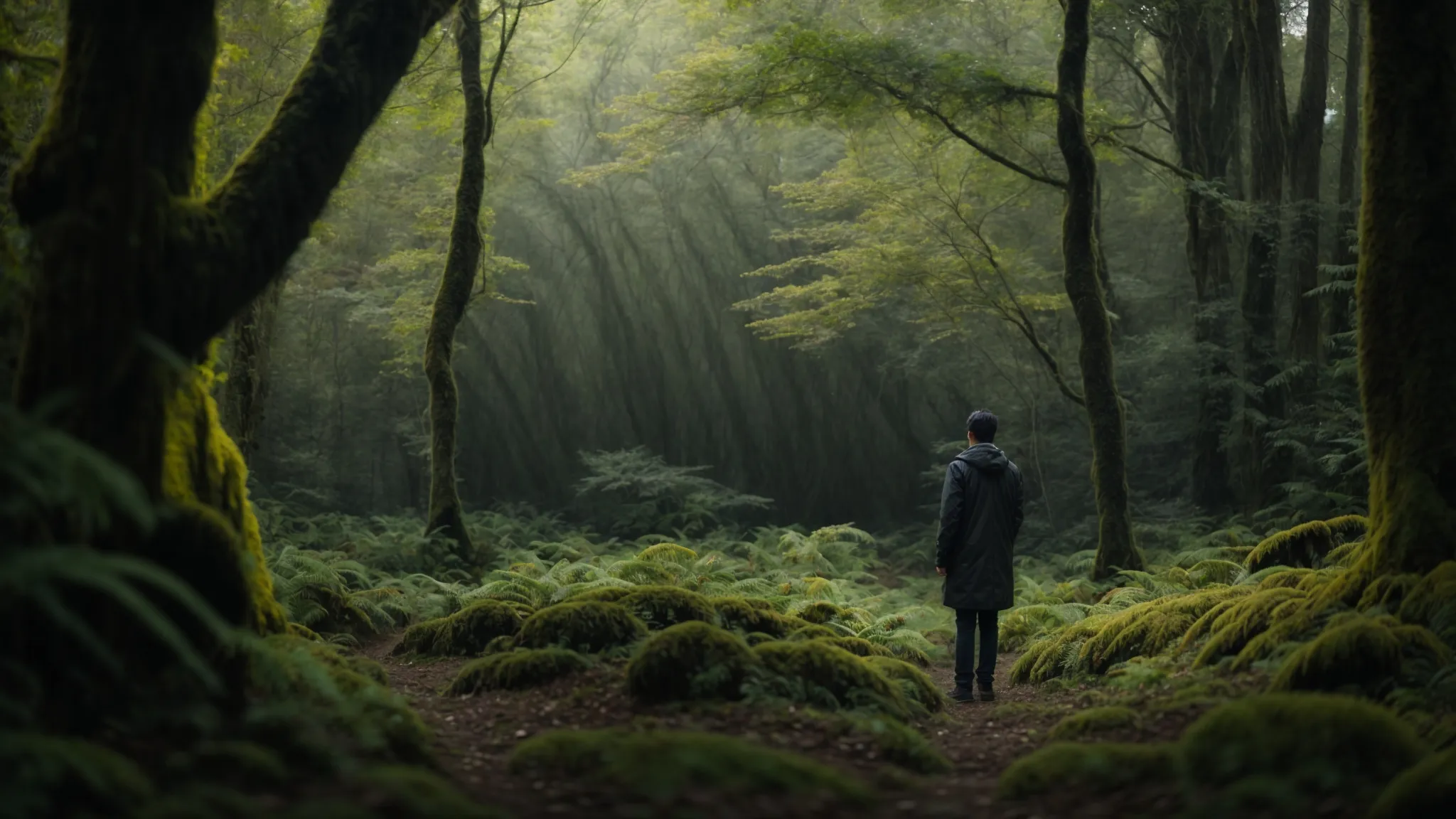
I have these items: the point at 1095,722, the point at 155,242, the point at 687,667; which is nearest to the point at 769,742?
the point at 687,667

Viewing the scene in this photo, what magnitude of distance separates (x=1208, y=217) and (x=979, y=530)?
13.1 meters

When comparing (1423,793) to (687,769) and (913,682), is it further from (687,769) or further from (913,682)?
(913,682)

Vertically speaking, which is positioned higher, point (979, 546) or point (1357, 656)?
Answer: point (979, 546)

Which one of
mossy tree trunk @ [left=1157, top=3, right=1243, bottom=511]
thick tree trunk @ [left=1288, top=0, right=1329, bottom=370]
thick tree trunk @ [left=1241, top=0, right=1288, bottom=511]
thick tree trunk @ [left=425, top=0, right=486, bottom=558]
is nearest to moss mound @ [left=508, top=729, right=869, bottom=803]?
thick tree trunk @ [left=425, top=0, right=486, bottom=558]

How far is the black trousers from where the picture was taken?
747cm

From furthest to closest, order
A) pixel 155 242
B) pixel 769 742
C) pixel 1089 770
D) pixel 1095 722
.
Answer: pixel 1095 722 → pixel 769 742 → pixel 155 242 → pixel 1089 770

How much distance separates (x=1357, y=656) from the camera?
500 centimetres

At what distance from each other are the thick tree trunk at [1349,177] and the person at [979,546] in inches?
431

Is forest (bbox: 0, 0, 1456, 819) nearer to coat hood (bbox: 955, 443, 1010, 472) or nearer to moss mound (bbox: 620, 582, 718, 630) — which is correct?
moss mound (bbox: 620, 582, 718, 630)

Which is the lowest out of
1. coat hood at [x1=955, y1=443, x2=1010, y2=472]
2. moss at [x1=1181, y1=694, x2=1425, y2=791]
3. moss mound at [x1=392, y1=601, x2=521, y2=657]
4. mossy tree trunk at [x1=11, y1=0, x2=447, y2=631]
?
moss mound at [x1=392, y1=601, x2=521, y2=657]

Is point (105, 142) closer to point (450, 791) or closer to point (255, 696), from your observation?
point (255, 696)

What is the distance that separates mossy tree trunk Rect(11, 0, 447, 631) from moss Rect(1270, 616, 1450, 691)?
4.94m

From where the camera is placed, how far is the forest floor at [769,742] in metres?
3.50

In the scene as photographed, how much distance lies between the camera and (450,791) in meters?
3.14
